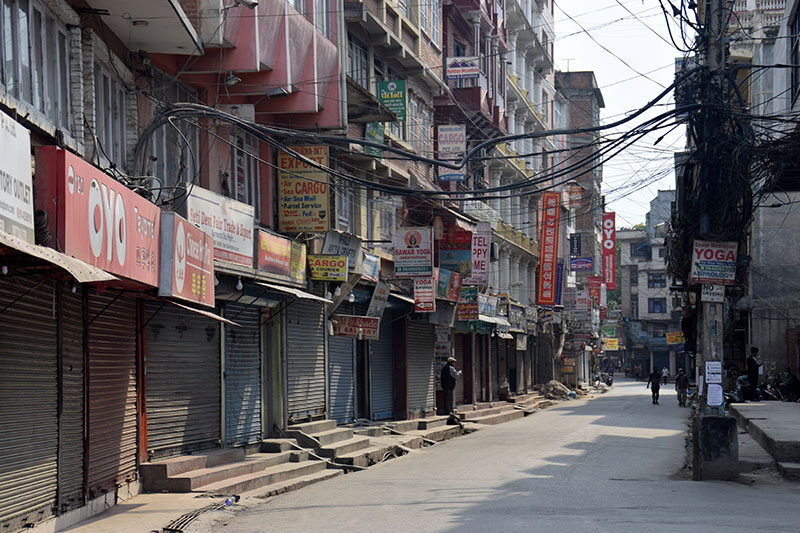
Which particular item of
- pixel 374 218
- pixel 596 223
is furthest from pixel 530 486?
pixel 596 223

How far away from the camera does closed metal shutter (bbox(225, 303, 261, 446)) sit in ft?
57.3

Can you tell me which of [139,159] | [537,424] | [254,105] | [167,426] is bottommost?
[537,424]

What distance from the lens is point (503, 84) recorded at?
144ft

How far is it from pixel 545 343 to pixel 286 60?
42.6 metres

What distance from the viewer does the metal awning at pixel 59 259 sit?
25.1 ft

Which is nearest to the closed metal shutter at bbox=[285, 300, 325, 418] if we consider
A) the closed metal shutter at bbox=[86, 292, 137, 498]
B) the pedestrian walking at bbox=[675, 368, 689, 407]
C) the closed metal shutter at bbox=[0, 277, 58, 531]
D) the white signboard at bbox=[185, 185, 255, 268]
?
the white signboard at bbox=[185, 185, 255, 268]

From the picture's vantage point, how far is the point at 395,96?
25.6 meters

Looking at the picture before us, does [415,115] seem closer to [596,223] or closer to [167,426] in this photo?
[167,426]

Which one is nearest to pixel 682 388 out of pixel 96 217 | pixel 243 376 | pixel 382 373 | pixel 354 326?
pixel 382 373

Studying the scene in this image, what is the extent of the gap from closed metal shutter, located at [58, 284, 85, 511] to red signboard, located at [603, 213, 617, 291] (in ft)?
170

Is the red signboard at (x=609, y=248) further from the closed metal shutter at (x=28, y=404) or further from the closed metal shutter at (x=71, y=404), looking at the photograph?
the closed metal shutter at (x=28, y=404)

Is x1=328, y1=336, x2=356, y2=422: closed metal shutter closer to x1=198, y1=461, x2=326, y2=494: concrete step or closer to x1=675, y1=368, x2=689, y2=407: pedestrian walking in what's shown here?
x1=198, y1=461, x2=326, y2=494: concrete step

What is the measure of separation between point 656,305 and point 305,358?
81123 millimetres

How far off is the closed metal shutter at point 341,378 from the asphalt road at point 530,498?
9.48ft
